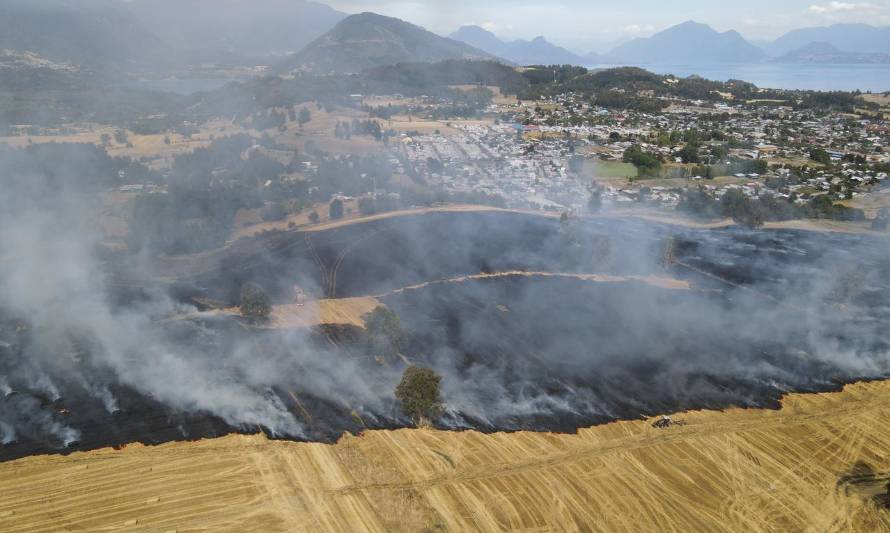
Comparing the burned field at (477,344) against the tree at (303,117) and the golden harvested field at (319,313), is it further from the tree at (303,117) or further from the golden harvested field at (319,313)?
the tree at (303,117)

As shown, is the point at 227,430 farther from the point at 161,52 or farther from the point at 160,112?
the point at 161,52

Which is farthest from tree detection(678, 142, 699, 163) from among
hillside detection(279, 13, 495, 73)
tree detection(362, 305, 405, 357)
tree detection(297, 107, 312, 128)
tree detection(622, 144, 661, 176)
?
hillside detection(279, 13, 495, 73)

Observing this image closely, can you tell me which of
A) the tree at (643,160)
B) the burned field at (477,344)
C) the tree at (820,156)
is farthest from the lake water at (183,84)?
the tree at (820,156)

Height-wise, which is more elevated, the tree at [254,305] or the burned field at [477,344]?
the tree at [254,305]

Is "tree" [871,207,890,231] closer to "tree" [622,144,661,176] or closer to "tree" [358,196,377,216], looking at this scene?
"tree" [622,144,661,176]

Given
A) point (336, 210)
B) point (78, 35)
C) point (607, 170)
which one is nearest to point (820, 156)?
point (607, 170)
